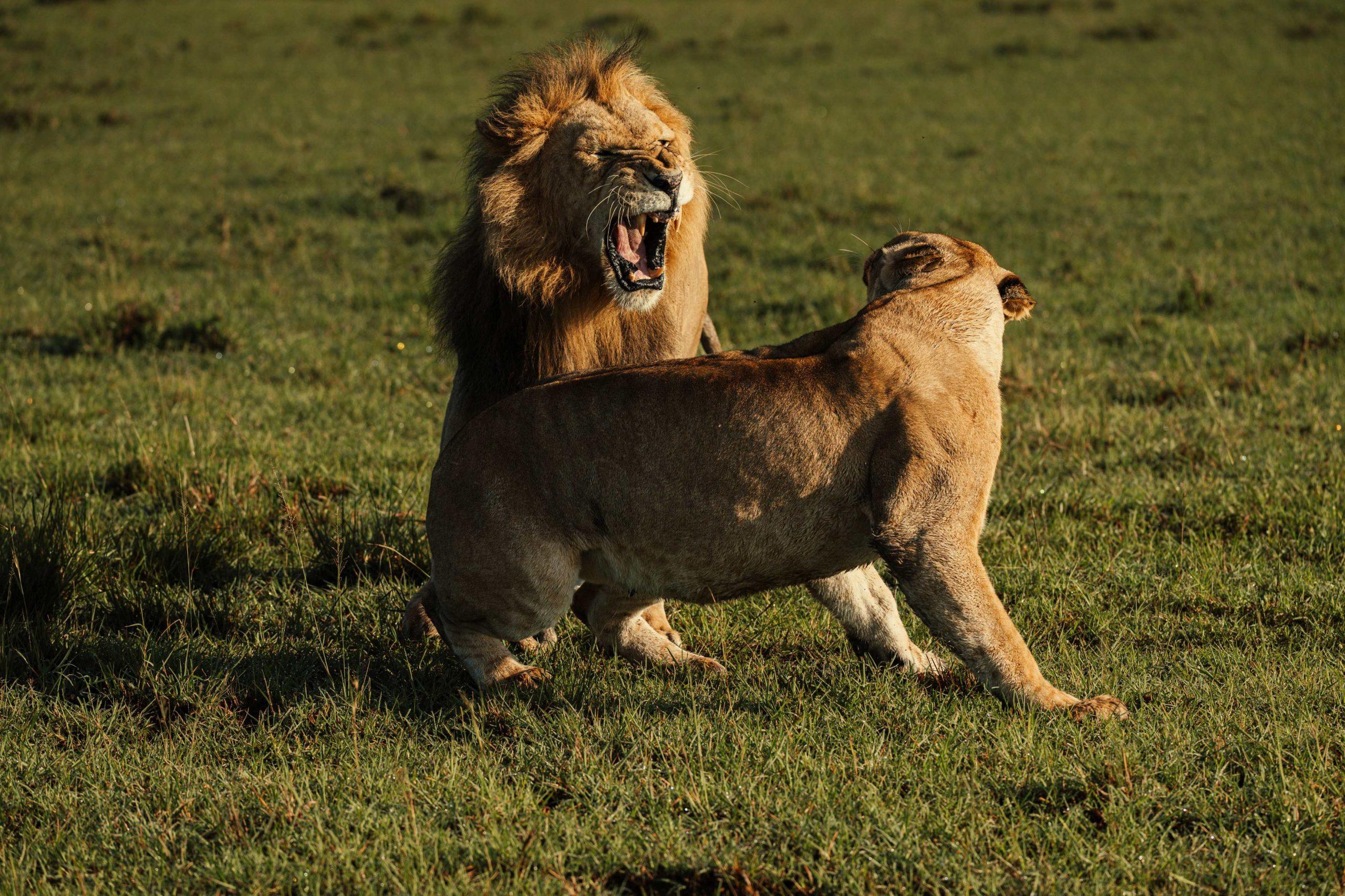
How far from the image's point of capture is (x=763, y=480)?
12.3 feet

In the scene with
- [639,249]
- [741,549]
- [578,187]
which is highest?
[578,187]

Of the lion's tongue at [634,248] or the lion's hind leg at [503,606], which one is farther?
the lion's tongue at [634,248]

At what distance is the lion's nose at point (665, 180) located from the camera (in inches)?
184

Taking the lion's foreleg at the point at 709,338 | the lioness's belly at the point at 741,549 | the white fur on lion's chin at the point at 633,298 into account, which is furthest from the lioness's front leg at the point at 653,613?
the lion's foreleg at the point at 709,338

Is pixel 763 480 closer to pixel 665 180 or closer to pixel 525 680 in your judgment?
pixel 525 680

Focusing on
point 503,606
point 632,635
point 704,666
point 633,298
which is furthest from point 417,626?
point 633,298

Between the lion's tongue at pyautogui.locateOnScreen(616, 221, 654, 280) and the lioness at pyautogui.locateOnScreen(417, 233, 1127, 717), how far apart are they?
2.87ft

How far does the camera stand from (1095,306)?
10227mm

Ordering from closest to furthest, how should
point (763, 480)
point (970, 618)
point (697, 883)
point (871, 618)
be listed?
point (697, 883) < point (970, 618) < point (763, 480) < point (871, 618)

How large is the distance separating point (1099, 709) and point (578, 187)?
2489mm

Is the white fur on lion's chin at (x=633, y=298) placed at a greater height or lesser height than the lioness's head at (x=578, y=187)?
lesser

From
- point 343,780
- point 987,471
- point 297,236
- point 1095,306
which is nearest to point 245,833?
point 343,780

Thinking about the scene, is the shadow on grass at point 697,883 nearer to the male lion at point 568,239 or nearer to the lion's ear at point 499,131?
the male lion at point 568,239

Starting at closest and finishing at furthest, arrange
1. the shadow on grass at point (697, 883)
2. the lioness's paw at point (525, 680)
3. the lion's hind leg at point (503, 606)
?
the shadow on grass at point (697, 883), the lion's hind leg at point (503, 606), the lioness's paw at point (525, 680)
